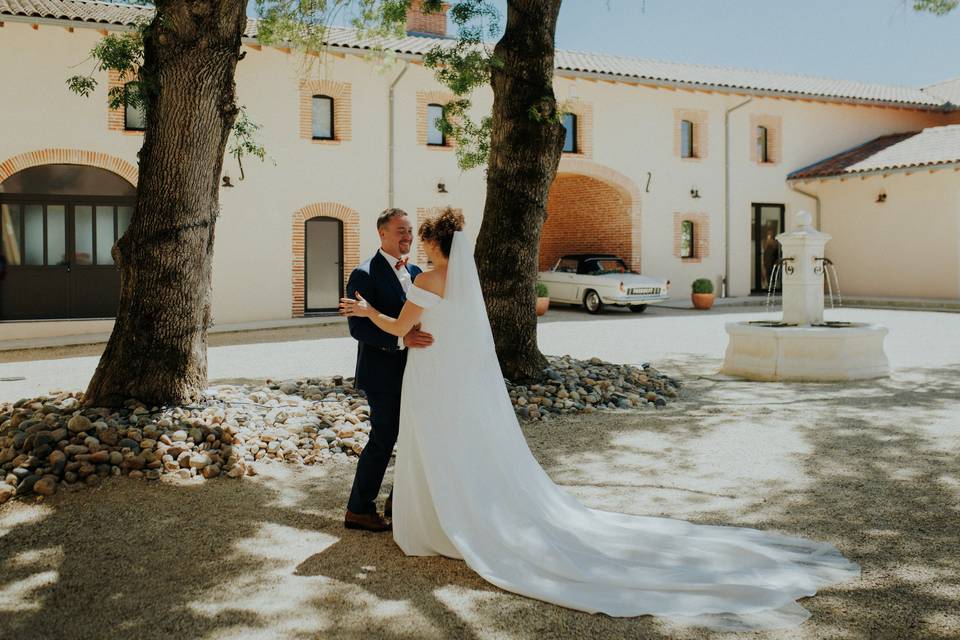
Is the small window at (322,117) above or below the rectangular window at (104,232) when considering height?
above

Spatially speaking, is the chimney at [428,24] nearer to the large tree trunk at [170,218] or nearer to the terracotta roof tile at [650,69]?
the terracotta roof tile at [650,69]

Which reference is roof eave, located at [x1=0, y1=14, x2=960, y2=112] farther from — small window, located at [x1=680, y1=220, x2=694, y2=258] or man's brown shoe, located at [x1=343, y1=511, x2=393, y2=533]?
man's brown shoe, located at [x1=343, y1=511, x2=393, y2=533]

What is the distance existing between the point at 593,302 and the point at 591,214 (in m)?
3.86

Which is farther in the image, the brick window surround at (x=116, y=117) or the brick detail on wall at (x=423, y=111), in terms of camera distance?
the brick detail on wall at (x=423, y=111)

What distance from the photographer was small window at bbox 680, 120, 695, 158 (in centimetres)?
2350

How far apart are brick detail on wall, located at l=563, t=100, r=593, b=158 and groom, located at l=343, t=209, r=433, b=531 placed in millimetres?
17670

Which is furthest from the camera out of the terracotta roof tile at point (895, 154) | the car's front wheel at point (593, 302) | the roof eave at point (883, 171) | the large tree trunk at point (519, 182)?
the terracotta roof tile at point (895, 154)

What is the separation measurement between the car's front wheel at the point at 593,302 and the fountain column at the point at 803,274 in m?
9.78

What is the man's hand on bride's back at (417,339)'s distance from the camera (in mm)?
4328

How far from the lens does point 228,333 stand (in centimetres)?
1644

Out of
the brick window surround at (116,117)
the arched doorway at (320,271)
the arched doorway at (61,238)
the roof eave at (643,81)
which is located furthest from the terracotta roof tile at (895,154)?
the arched doorway at (61,238)

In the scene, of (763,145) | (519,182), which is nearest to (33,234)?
(519,182)

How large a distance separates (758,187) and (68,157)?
57.2 feet

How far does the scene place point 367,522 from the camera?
4.66 meters
